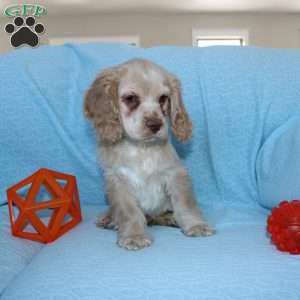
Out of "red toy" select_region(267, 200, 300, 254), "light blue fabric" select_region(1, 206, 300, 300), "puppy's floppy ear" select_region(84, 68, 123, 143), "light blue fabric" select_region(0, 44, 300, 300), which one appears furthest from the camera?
"light blue fabric" select_region(0, 44, 300, 300)

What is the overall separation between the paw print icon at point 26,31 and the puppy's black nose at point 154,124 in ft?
5.21

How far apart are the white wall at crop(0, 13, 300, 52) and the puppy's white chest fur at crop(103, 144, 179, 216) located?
6.02 metres

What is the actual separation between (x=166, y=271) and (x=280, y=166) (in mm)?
718

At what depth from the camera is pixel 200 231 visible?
52.7 inches

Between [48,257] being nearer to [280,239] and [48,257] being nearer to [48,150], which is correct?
[280,239]

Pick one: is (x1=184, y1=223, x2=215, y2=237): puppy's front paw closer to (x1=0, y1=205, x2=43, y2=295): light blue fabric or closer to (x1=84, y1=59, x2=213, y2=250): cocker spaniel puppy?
(x1=84, y1=59, x2=213, y2=250): cocker spaniel puppy

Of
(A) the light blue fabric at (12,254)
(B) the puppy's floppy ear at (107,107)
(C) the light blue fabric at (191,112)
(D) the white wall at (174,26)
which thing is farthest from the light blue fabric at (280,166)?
(D) the white wall at (174,26)

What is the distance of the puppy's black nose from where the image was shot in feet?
4.49

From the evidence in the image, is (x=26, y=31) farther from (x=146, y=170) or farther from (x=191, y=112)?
(x=146, y=170)

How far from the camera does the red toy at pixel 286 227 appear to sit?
1101 mm

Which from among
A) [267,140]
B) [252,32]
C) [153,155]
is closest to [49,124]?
[153,155]

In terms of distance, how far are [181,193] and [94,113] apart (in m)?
0.40

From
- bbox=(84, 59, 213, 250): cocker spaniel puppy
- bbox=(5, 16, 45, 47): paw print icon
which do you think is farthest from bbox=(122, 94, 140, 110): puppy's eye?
bbox=(5, 16, 45, 47): paw print icon

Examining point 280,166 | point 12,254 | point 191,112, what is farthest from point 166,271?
point 191,112
